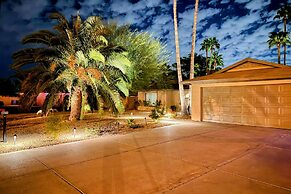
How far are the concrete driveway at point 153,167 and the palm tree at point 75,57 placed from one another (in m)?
4.85

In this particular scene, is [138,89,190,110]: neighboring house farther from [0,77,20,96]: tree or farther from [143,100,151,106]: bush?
[0,77,20,96]: tree

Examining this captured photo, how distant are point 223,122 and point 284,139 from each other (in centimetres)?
454

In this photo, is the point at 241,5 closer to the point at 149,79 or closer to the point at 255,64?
the point at 149,79

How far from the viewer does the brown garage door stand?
10281 millimetres

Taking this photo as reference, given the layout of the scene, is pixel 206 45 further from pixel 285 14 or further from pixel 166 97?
pixel 166 97

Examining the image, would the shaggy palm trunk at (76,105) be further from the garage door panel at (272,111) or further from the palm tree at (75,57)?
the garage door panel at (272,111)

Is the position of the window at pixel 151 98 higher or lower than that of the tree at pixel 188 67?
Result: lower

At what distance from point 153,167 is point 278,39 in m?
38.6

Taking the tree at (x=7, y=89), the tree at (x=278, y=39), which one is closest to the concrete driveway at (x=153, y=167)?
the tree at (x=278, y=39)

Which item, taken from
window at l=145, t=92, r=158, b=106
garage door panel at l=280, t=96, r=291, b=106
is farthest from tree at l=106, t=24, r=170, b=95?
garage door panel at l=280, t=96, r=291, b=106

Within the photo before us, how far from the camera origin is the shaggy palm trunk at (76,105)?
12789 mm

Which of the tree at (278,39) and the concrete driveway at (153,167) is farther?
the tree at (278,39)

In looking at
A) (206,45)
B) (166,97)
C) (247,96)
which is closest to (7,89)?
(166,97)

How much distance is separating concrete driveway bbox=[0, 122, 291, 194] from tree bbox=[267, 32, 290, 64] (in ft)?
111
